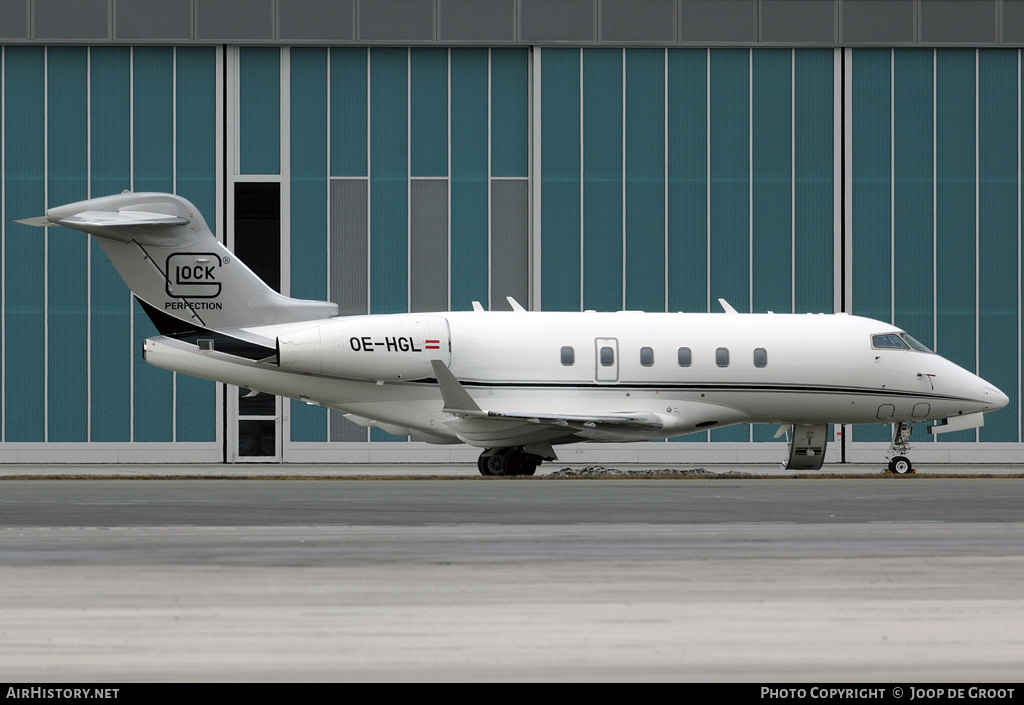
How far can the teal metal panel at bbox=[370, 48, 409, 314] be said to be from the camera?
3341 cm

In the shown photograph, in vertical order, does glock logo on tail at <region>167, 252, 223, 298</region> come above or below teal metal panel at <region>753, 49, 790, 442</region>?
below

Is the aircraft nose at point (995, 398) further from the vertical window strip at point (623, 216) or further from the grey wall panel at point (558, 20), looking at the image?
the grey wall panel at point (558, 20)

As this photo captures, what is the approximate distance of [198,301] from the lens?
25.2 m

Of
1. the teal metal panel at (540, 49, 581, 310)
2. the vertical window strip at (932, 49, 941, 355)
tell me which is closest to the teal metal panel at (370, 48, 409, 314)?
the teal metal panel at (540, 49, 581, 310)

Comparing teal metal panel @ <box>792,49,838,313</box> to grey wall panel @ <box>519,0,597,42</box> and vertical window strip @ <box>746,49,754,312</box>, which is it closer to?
vertical window strip @ <box>746,49,754,312</box>

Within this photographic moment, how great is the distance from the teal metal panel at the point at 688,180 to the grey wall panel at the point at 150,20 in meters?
12.5

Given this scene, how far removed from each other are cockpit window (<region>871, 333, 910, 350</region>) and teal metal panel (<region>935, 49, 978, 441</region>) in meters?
7.46

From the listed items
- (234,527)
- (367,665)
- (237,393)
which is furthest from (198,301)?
(367,665)

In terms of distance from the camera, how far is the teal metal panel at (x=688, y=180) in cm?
3347

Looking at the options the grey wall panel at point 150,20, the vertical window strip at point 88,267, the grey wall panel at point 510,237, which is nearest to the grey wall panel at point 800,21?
the grey wall panel at point 510,237

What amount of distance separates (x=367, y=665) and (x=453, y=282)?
1087 inches

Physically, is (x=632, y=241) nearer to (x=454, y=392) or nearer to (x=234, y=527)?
(x=454, y=392)

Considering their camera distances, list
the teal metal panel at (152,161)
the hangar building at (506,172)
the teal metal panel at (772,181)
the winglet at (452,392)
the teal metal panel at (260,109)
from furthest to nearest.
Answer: the teal metal panel at (260,109)
the teal metal panel at (772,181)
the hangar building at (506,172)
the teal metal panel at (152,161)
the winglet at (452,392)

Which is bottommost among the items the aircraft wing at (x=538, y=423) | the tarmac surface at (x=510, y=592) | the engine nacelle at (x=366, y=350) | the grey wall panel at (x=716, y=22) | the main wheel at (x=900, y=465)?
the main wheel at (x=900, y=465)
